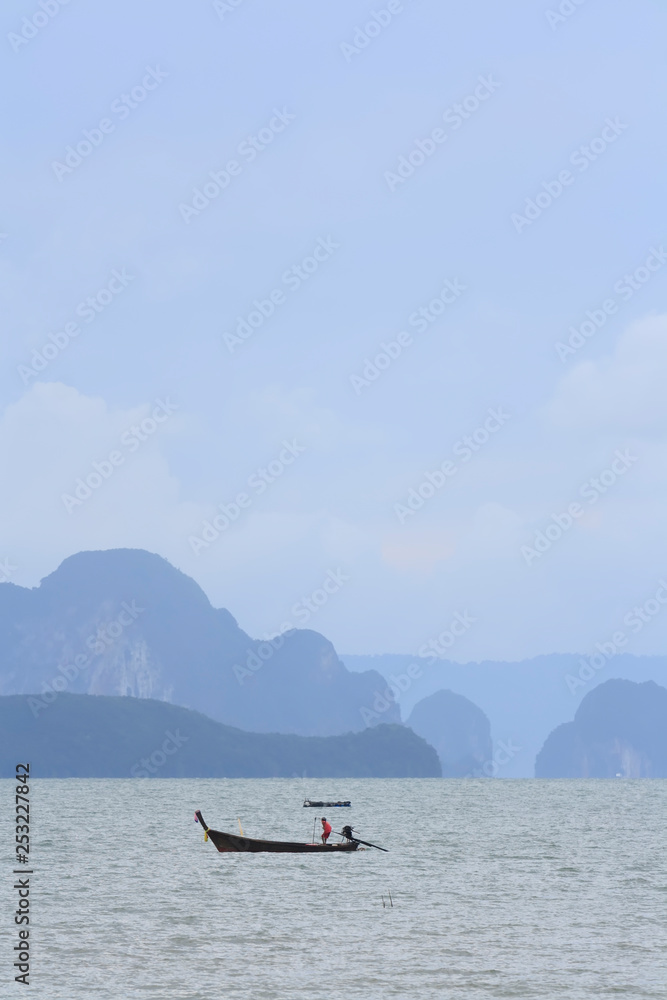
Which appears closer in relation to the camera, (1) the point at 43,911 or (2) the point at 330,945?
(2) the point at 330,945

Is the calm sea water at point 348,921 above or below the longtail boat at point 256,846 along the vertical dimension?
below

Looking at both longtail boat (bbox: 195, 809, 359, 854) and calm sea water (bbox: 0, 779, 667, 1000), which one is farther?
longtail boat (bbox: 195, 809, 359, 854)

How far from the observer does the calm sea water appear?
36.8 metres

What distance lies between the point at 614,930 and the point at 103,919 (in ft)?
70.0

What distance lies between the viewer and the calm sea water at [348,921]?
36772 millimetres

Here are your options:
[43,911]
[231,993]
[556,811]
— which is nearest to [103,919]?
[43,911]

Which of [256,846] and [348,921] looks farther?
[256,846]

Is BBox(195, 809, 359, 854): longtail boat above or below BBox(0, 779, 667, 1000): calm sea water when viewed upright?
above

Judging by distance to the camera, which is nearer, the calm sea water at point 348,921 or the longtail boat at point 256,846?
the calm sea water at point 348,921

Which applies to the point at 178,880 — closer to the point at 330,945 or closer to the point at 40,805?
the point at 330,945

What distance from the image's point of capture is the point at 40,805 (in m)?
176

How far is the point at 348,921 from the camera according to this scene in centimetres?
4925

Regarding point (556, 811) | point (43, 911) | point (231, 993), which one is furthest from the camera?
point (556, 811)

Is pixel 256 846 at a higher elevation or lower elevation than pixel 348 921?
higher
